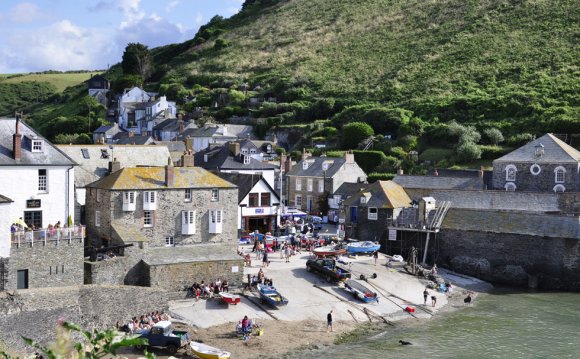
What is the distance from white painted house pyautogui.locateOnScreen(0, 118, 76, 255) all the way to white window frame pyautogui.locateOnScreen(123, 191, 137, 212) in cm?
269

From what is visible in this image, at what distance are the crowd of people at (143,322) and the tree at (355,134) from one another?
44.1 meters

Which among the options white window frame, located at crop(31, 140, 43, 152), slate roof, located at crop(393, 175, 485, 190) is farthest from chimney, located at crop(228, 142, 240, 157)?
white window frame, located at crop(31, 140, 43, 152)

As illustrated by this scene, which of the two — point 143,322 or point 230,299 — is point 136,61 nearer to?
point 230,299

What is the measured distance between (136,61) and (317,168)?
69312mm

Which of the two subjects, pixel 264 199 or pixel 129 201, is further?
pixel 264 199

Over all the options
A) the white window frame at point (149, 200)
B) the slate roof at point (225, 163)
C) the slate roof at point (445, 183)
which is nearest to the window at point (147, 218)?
the white window frame at point (149, 200)

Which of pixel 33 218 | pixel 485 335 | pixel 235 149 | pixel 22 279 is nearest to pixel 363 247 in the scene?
pixel 485 335

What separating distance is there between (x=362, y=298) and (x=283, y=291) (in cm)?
395

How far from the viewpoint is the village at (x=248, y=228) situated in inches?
1208

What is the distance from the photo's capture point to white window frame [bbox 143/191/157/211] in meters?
37.1

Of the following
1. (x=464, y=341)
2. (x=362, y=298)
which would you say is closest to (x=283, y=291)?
(x=362, y=298)

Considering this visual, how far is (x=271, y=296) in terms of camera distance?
33.2 meters

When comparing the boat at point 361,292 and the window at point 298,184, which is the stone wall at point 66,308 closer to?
the boat at point 361,292

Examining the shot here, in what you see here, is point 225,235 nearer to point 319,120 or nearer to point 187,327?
point 187,327
